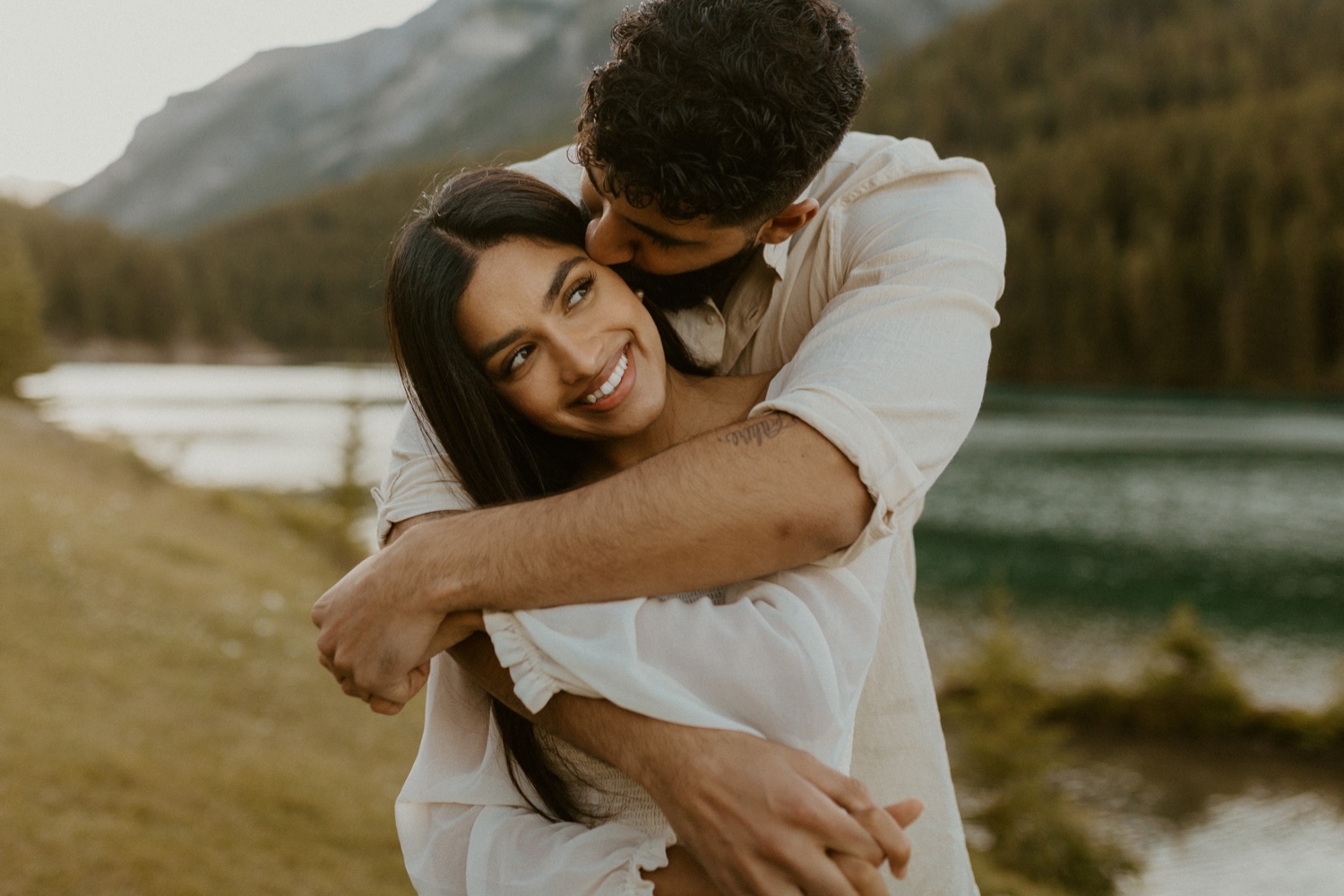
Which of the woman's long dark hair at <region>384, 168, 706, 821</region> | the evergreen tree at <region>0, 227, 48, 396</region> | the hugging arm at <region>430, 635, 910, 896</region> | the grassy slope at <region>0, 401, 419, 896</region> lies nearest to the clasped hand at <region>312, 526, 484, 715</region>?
the hugging arm at <region>430, 635, 910, 896</region>

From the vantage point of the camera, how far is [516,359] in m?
1.79

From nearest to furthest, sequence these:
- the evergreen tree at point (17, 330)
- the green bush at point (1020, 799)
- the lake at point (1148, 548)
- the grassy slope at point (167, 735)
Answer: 1. the grassy slope at point (167, 735)
2. the green bush at point (1020, 799)
3. the lake at point (1148, 548)
4. the evergreen tree at point (17, 330)

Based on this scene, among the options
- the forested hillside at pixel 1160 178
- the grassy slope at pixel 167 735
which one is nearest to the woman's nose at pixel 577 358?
the grassy slope at pixel 167 735

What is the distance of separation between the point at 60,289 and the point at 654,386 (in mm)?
102277

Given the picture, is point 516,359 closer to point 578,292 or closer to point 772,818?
point 578,292

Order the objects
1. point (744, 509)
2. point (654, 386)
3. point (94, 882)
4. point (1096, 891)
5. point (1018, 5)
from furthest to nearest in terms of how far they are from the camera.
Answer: point (1018, 5) < point (1096, 891) < point (94, 882) < point (654, 386) < point (744, 509)

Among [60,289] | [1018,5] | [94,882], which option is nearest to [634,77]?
[94,882]

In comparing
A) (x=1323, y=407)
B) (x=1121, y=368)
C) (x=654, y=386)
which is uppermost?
(x=654, y=386)

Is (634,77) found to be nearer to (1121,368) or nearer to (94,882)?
(94,882)

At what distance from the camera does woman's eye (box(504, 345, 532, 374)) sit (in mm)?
1776

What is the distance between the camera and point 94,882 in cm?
372

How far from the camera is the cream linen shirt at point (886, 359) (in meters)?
1.42

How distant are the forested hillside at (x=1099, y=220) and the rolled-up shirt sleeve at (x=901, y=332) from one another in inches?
2376

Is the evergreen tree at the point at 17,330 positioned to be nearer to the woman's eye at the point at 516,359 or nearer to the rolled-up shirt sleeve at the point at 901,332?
the woman's eye at the point at 516,359
